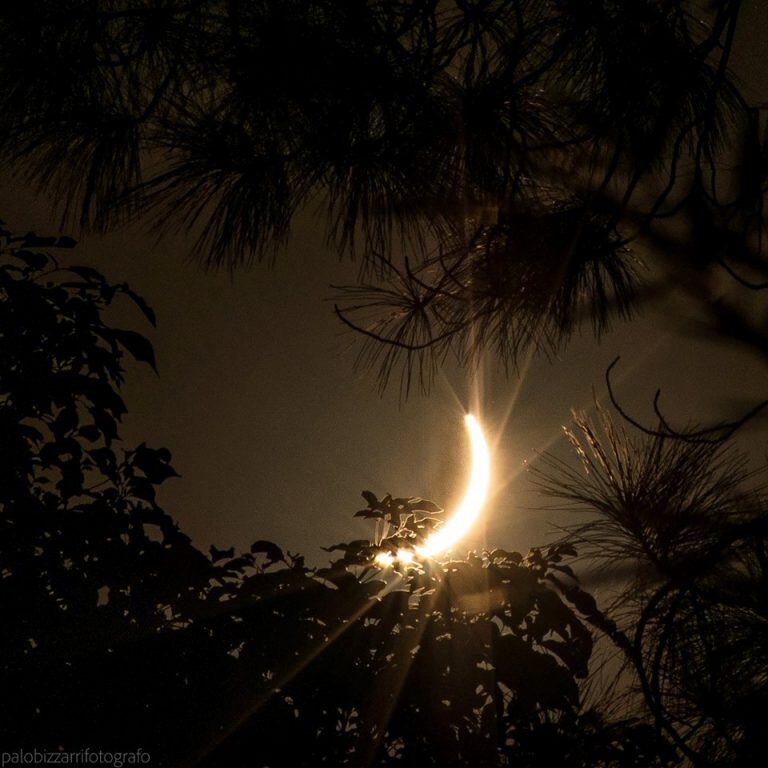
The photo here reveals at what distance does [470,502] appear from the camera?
1.39 m

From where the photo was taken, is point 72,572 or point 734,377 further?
point 734,377

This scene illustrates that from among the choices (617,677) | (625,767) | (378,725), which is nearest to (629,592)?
(617,677)

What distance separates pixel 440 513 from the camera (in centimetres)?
123

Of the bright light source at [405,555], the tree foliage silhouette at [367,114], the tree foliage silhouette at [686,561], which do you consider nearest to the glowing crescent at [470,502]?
the bright light source at [405,555]

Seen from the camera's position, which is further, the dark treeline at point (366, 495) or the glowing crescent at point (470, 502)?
the glowing crescent at point (470, 502)

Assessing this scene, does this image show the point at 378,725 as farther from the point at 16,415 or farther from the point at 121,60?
the point at 121,60

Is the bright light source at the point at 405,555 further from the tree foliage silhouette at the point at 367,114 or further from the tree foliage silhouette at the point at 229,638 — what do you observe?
the tree foliage silhouette at the point at 367,114

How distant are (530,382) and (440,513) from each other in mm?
869

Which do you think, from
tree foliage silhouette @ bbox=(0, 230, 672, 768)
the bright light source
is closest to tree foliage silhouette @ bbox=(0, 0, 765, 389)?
tree foliage silhouette @ bbox=(0, 230, 672, 768)

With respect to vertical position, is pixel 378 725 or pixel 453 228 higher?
pixel 453 228

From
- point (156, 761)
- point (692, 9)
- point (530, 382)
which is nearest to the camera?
point (156, 761)

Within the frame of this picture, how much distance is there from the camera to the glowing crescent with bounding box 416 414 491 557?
1.19 m

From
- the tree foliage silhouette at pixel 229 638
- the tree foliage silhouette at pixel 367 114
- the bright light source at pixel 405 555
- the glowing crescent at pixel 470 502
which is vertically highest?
the tree foliage silhouette at pixel 367 114

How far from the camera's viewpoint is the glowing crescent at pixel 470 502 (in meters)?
1.19
